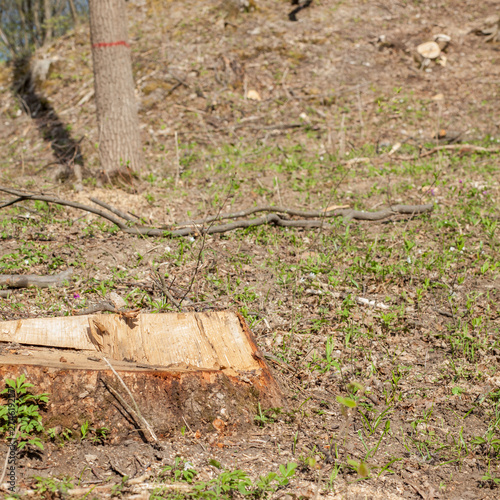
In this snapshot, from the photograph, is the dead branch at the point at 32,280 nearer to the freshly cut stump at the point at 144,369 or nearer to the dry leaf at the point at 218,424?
the freshly cut stump at the point at 144,369

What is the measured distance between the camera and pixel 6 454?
6.38 ft

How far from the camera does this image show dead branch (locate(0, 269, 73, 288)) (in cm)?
348

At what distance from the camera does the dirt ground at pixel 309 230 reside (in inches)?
93.0

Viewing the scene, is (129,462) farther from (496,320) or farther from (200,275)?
(496,320)

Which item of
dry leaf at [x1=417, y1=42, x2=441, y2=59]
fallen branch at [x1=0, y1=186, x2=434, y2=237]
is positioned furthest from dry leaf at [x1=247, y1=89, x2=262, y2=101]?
fallen branch at [x1=0, y1=186, x2=434, y2=237]

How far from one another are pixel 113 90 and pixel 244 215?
8.83ft

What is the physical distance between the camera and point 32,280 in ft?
11.6

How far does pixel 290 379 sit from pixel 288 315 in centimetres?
71

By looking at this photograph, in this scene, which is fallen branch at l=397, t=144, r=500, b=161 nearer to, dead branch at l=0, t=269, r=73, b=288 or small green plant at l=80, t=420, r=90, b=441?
dead branch at l=0, t=269, r=73, b=288

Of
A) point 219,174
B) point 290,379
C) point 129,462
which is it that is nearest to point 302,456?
point 290,379

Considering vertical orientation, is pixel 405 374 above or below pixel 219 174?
below

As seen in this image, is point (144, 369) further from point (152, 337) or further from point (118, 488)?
point (118, 488)

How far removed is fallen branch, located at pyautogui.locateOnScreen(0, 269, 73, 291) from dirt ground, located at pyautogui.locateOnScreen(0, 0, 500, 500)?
0.21 feet

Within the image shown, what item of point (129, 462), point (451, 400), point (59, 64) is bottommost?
point (451, 400)
